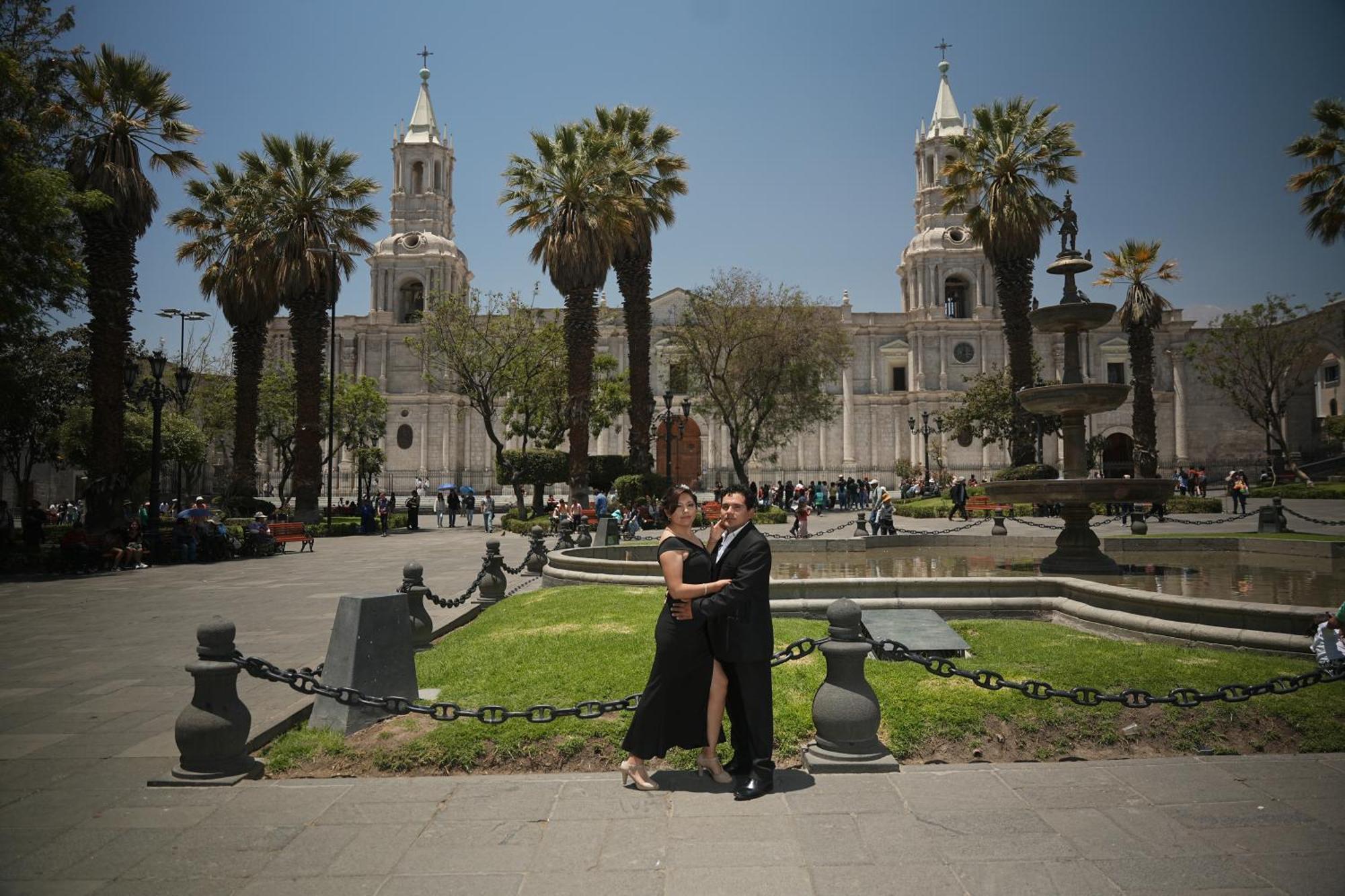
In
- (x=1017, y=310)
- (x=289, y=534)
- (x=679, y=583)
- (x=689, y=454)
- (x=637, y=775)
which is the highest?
(x=1017, y=310)

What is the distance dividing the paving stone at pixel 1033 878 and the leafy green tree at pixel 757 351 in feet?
99.5

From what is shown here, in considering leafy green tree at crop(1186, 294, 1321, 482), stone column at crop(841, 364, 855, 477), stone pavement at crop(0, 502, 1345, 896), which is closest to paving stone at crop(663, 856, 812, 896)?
stone pavement at crop(0, 502, 1345, 896)

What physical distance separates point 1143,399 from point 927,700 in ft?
114

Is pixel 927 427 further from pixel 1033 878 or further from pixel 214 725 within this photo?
pixel 214 725

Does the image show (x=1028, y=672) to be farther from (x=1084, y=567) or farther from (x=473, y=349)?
(x=473, y=349)

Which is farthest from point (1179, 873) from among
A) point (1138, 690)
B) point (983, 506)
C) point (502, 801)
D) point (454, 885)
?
point (983, 506)

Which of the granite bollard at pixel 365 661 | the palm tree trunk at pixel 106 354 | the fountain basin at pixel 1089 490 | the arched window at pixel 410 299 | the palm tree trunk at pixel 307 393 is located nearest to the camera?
the granite bollard at pixel 365 661

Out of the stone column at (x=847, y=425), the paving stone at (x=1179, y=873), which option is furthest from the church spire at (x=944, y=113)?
the paving stone at (x=1179, y=873)

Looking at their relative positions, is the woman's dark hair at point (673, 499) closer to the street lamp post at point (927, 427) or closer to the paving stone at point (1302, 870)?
the paving stone at point (1302, 870)

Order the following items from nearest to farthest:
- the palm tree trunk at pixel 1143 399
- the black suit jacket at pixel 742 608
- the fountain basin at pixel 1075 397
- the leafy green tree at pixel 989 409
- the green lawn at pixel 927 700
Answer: the black suit jacket at pixel 742 608
the green lawn at pixel 927 700
the fountain basin at pixel 1075 397
the palm tree trunk at pixel 1143 399
the leafy green tree at pixel 989 409

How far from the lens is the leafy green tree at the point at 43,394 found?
26.4m

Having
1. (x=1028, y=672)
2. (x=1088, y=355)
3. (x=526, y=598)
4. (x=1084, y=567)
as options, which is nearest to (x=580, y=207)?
(x=526, y=598)

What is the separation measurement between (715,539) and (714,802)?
139 cm

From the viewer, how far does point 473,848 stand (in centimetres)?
392
